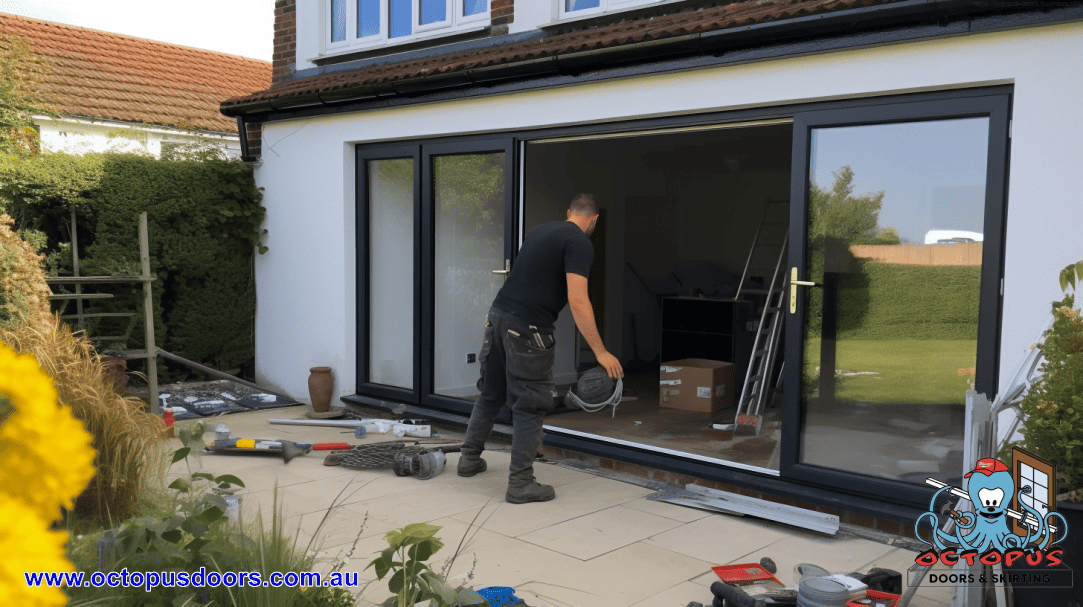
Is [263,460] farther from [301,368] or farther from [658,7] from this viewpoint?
[658,7]

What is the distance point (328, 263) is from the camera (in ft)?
27.6

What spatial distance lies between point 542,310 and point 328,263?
3845mm

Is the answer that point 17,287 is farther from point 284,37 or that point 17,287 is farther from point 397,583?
point 397,583

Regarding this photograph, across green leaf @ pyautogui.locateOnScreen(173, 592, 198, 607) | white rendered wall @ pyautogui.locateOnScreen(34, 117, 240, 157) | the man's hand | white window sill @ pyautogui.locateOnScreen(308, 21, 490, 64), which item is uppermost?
white window sill @ pyautogui.locateOnScreen(308, 21, 490, 64)

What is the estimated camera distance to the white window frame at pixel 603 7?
6.47m

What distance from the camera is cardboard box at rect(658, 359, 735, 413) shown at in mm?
7879

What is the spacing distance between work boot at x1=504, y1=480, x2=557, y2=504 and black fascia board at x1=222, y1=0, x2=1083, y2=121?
2.93 meters

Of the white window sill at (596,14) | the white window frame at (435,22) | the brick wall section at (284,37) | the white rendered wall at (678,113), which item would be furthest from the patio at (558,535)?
the brick wall section at (284,37)

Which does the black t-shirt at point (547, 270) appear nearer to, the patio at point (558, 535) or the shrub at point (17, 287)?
the patio at point (558, 535)

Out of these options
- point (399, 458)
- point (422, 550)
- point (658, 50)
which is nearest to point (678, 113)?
point (658, 50)

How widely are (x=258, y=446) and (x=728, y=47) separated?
4.48 meters

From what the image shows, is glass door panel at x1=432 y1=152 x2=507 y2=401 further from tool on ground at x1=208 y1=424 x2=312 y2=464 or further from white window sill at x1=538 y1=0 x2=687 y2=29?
tool on ground at x1=208 y1=424 x2=312 y2=464

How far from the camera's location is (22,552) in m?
0.75

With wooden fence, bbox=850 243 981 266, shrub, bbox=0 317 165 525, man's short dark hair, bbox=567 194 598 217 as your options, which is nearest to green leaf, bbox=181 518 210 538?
shrub, bbox=0 317 165 525
